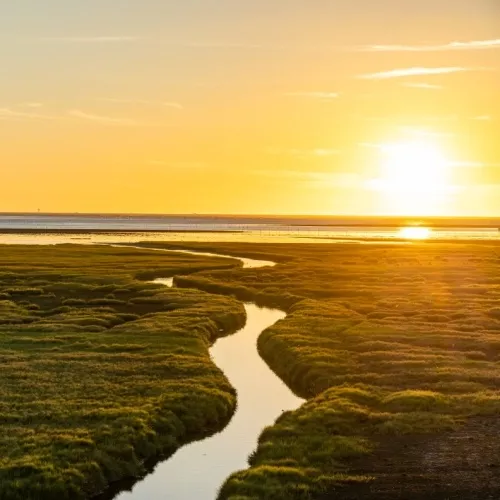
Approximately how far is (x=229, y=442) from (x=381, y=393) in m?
8.02

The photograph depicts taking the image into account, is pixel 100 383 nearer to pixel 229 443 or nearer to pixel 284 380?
pixel 229 443

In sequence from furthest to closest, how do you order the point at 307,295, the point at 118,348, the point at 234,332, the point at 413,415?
the point at 307,295 < the point at 234,332 < the point at 118,348 < the point at 413,415

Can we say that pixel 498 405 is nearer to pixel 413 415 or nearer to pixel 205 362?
pixel 413 415

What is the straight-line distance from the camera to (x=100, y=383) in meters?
35.1

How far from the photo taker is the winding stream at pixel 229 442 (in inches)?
1002

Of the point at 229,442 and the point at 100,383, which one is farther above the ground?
the point at 100,383

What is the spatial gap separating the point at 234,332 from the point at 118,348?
13145mm

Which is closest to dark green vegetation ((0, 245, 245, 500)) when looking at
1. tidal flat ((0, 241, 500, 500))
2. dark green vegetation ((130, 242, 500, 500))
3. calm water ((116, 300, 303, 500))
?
tidal flat ((0, 241, 500, 500))

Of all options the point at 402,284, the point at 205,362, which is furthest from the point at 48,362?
the point at 402,284

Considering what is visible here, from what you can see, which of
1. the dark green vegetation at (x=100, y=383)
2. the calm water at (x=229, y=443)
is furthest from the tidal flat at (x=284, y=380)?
the calm water at (x=229, y=443)

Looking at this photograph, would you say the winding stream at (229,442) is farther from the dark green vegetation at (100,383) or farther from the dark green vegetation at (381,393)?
the dark green vegetation at (381,393)

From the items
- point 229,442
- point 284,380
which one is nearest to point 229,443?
point 229,442

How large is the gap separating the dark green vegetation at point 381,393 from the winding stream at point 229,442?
3.25ft

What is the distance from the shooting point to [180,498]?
80.9ft
